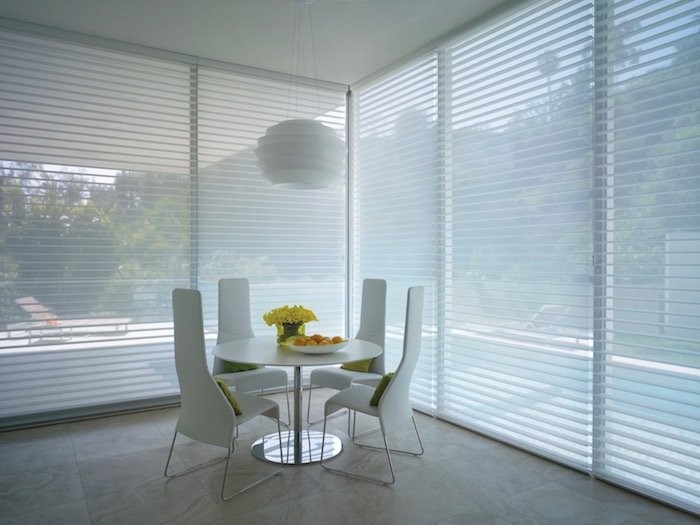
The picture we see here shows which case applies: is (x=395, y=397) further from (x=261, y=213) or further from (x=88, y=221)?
(x=88, y=221)

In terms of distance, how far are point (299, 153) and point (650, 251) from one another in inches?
75.8

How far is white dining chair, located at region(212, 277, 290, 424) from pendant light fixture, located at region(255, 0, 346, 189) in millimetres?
1319

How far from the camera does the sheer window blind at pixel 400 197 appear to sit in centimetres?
420

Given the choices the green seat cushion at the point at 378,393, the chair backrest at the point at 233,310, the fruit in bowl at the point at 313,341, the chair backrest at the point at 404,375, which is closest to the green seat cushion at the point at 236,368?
the chair backrest at the point at 233,310

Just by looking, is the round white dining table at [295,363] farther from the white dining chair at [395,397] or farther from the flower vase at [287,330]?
the white dining chair at [395,397]

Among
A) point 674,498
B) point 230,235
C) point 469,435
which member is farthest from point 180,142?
point 674,498

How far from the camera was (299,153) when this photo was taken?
2.83 metres

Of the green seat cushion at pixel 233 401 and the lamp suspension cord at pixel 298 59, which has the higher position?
the lamp suspension cord at pixel 298 59

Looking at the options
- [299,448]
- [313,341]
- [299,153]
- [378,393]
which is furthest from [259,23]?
[299,448]

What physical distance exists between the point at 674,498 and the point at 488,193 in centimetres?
208

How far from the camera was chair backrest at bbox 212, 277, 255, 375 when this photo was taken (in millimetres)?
3957

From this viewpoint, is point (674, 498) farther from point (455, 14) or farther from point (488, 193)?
point (455, 14)

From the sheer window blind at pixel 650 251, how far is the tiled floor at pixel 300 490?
309 millimetres

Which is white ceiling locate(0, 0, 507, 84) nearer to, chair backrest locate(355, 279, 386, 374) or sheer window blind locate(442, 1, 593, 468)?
sheer window blind locate(442, 1, 593, 468)
